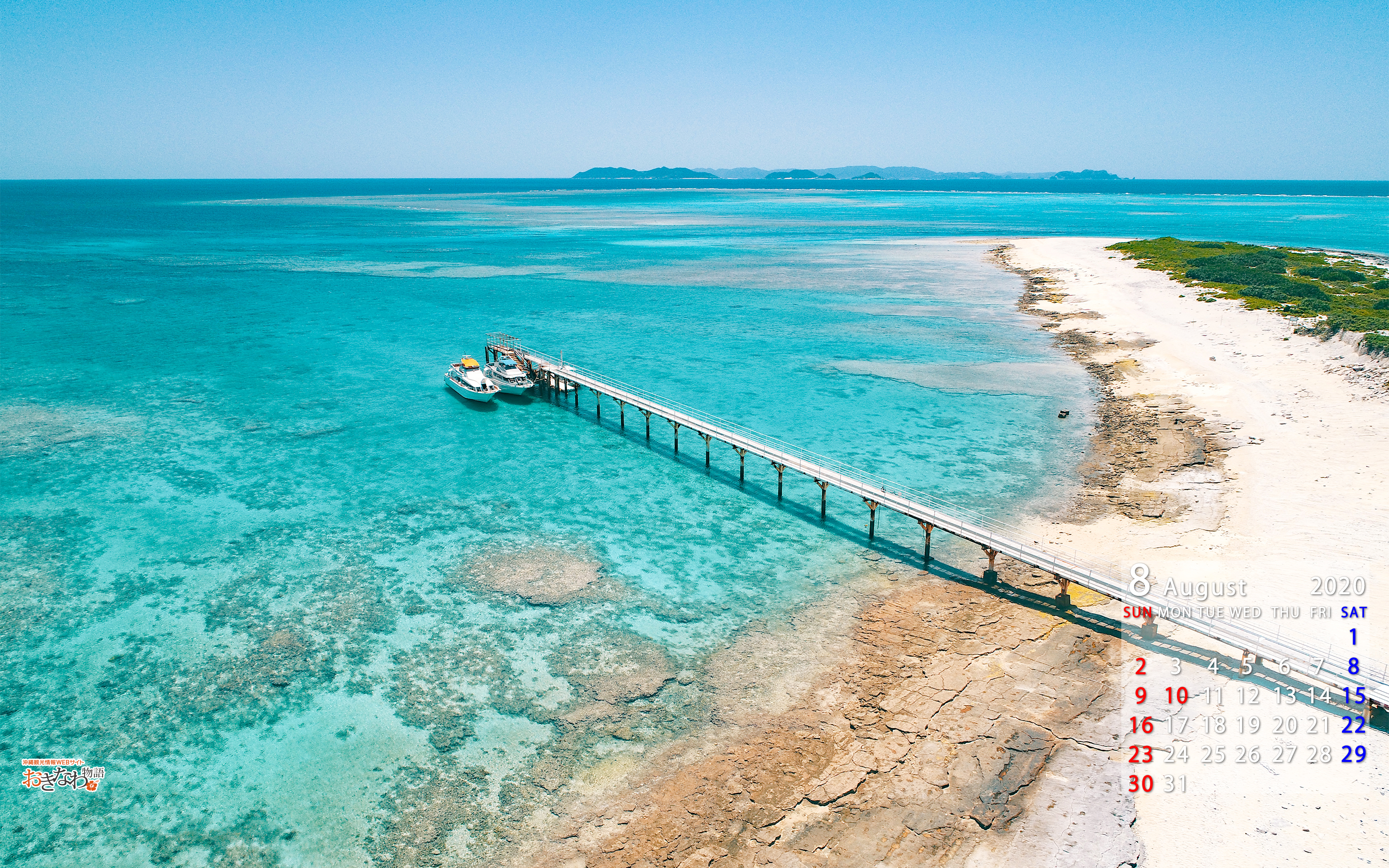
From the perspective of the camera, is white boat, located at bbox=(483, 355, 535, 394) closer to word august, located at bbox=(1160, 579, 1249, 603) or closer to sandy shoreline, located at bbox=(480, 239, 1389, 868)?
sandy shoreline, located at bbox=(480, 239, 1389, 868)

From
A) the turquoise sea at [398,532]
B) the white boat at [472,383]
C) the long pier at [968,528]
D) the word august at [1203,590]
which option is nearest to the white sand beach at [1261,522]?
the word august at [1203,590]

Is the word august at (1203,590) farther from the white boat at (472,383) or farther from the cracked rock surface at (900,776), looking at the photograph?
the white boat at (472,383)

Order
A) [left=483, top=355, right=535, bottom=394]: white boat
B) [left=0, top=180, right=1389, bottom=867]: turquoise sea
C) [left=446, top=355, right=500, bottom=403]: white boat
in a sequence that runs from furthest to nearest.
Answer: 1. [left=483, top=355, right=535, bottom=394]: white boat
2. [left=446, top=355, right=500, bottom=403]: white boat
3. [left=0, top=180, right=1389, bottom=867]: turquoise sea

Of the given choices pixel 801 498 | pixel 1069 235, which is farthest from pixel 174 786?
pixel 1069 235

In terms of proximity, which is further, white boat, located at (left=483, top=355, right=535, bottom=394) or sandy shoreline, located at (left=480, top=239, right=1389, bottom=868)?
white boat, located at (left=483, top=355, right=535, bottom=394)

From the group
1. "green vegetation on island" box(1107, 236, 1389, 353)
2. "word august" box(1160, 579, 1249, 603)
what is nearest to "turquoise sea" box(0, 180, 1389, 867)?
"word august" box(1160, 579, 1249, 603)
